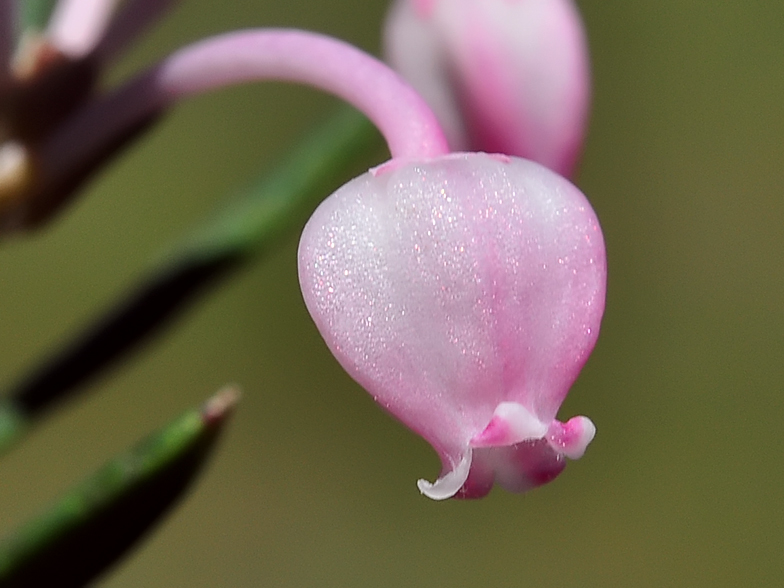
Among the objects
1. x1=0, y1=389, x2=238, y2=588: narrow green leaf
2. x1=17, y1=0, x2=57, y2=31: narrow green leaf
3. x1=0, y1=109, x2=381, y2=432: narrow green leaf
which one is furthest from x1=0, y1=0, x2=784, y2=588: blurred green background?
x1=0, y1=389, x2=238, y2=588: narrow green leaf

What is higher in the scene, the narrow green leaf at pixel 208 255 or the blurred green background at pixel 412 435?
the blurred green background at pixel 412 435

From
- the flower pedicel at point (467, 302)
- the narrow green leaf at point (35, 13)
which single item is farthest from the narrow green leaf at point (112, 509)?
the narrow green leaf at point (35, 13)

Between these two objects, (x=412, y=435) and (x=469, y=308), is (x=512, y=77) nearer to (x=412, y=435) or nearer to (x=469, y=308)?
(x=469, y=308)

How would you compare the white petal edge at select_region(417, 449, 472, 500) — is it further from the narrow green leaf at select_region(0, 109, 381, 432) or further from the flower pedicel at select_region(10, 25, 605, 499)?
the narrow green leaf at select_region(0, 109, 381, 432)

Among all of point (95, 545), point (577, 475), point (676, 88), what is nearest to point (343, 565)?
point (577, 475)

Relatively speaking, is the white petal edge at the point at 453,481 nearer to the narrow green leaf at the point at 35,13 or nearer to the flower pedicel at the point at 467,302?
the flower pedicel at the point at 467,302

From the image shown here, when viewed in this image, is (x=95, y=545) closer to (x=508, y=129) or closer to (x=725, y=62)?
(x=508, y=129)
